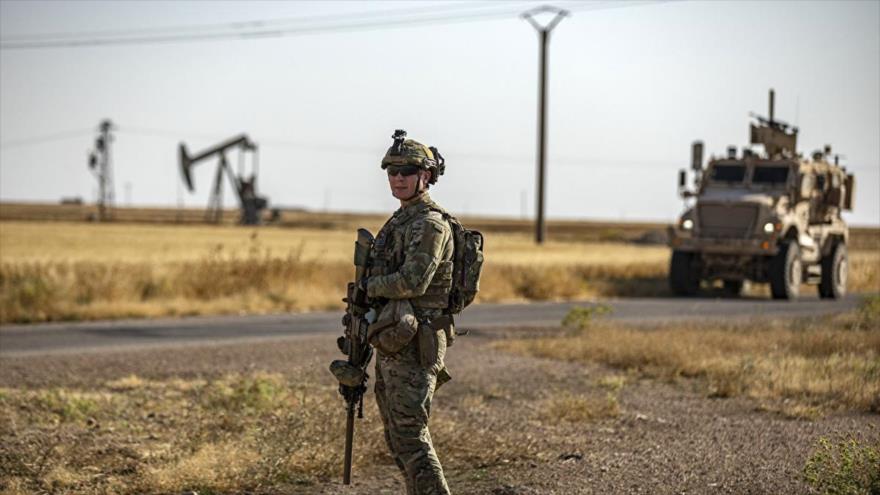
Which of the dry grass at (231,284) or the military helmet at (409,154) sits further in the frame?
the dry grass at (231,284)

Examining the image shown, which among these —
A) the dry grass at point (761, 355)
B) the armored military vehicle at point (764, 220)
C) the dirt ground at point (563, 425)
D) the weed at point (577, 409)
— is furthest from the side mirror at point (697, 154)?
the weed at point (577, 409)

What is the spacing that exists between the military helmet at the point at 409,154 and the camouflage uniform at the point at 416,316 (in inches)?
6.6

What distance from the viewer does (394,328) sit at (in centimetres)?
565

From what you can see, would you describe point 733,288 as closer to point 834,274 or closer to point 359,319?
point 834,274

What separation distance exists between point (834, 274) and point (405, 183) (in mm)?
21611

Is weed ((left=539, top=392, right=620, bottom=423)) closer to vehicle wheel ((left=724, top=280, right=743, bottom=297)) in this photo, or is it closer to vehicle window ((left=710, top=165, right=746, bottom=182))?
vehicle window ((left=710, top=165, right=746, bottom=182))

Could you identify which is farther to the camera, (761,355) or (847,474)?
(761,355)

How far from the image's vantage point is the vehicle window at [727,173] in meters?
24.5

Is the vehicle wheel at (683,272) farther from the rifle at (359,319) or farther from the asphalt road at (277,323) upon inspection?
the rifle at (359,319)

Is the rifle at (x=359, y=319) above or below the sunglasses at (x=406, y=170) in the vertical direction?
below

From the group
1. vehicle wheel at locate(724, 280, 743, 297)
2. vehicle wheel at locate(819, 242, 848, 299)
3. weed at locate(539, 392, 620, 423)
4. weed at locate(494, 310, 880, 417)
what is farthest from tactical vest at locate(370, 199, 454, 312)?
vehicle wheel at locate(819, 242, 848, 299)

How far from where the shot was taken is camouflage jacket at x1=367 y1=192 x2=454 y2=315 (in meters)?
5.61

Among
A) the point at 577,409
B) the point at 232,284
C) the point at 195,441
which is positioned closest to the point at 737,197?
the point at 232,284

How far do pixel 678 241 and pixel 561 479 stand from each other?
17.3 metres
